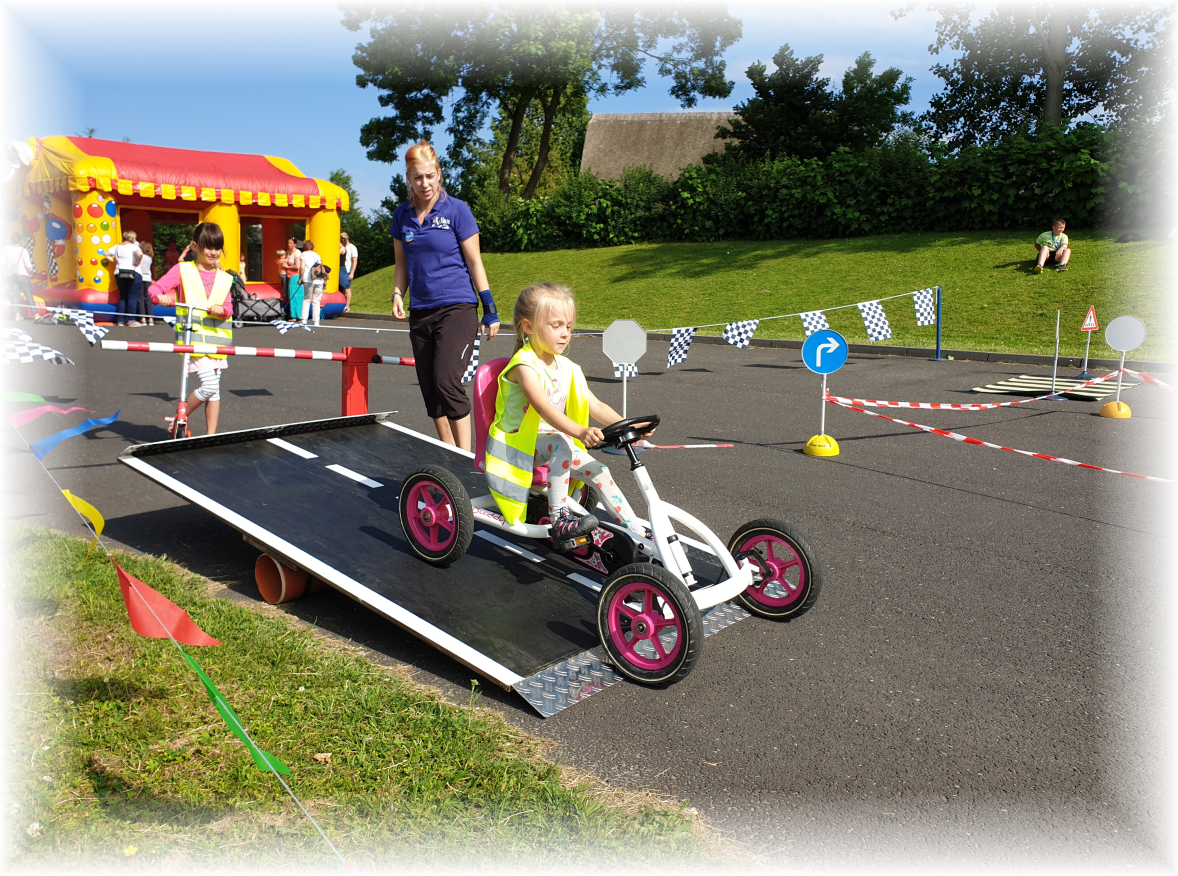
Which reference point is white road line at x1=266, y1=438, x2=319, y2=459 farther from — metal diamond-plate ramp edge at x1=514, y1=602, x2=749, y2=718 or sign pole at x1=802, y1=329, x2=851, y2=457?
sign pole at x1=802, y1=329, x2=851, y2=457

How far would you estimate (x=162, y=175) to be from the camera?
778 inches

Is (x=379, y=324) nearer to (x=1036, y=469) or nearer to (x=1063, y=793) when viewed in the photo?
(x=1036, y=469)

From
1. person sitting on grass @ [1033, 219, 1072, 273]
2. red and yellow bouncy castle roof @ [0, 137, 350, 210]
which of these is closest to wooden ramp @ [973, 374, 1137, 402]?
person sitting on grass @ [1033, 219, 1072, 273]

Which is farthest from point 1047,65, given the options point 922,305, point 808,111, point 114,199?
point 114,199

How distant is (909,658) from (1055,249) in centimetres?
1685

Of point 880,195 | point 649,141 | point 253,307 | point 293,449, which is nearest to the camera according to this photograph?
point 293,449

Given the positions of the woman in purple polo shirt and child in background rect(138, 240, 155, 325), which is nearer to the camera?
the woman in purple polo shirt

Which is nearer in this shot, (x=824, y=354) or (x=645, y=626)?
(x=645, y=626)

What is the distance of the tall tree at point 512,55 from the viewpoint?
32875mm

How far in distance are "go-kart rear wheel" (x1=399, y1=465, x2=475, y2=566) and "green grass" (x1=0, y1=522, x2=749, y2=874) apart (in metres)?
0.71

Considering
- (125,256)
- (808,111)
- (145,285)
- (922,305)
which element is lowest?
(922,305)

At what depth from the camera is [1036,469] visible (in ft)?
22.7

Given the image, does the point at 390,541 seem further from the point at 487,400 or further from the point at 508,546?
the point at 487,400

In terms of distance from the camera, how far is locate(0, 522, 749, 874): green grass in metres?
2.36
